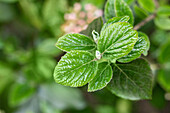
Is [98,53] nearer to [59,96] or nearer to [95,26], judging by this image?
[95,26]

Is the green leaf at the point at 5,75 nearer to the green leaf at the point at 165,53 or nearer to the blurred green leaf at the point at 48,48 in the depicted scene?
the blurred green leaf at the point at 48,48

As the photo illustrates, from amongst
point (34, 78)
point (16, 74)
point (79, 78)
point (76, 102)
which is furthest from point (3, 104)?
point (79, 78)

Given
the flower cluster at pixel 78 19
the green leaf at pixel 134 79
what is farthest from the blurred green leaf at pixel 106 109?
the green leaf at pixel 134 79

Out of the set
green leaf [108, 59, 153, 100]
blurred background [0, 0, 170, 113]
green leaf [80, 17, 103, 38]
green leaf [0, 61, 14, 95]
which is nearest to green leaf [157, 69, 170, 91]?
blurred background [0, 0, 170, 113]

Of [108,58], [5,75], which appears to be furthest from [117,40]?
[5,75]

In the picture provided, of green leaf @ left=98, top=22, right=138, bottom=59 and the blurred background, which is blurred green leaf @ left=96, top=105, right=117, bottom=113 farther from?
green leaf @ left=98, top=22, right=138, bottom=59

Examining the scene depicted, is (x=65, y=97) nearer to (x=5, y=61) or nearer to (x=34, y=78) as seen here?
(x=34, y=78)

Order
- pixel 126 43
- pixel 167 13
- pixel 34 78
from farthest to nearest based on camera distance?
1. pixel 34 78
2. pixel 167 13
3. pixel 126 43
